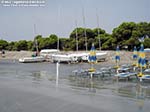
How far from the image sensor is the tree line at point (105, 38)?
53062mm

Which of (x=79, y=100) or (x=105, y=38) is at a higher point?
(x=105, y=38)

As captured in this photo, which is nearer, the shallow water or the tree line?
the shallow water

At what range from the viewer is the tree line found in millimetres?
53062

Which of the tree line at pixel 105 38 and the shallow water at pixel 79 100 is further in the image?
the tree line at pixel 105 38

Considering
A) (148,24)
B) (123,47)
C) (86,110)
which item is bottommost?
(86,110)

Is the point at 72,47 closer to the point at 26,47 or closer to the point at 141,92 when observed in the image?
the point at 26,47

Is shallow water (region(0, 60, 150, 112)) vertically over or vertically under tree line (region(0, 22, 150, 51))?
under

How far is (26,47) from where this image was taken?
88.4 meters

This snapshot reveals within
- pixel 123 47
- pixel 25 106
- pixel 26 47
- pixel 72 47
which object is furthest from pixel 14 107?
pixel 26 47

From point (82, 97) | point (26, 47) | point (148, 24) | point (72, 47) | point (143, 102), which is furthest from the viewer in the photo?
point (26, 47)

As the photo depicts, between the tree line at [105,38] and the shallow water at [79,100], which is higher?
the tree line at [105,38]

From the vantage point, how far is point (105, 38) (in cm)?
5991

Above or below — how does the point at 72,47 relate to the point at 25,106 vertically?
above

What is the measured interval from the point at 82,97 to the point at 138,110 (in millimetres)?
3618
